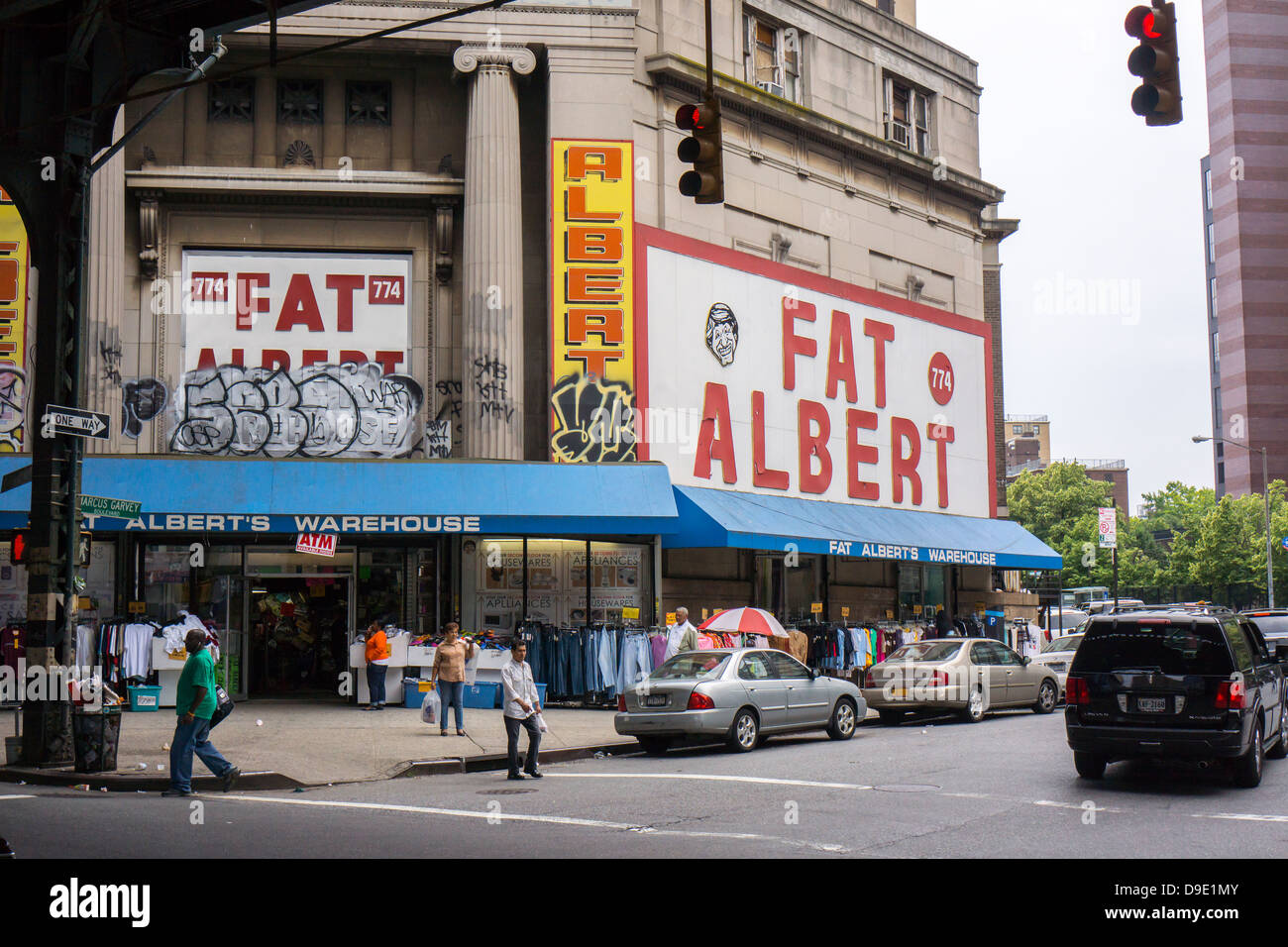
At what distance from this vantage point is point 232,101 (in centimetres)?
2492

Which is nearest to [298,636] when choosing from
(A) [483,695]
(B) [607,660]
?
(A) [483,695]

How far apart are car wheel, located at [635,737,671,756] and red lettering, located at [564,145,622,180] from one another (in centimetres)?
1175

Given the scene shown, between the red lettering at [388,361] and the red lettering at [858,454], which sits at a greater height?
the red lettering at [388,361]

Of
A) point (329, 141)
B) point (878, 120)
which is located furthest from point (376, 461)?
point (878, 120)

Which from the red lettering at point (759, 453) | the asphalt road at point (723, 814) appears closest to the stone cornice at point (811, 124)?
the red lettering at point (759, 453)

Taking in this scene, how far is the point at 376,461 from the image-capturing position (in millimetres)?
23266

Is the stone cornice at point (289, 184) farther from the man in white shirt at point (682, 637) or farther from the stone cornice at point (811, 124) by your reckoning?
the man in white shirt at point (682, 637)

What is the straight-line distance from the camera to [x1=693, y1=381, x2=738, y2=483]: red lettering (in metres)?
26.4

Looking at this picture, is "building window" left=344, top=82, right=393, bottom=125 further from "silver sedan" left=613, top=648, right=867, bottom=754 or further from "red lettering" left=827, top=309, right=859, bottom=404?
"silver sedan" left=613, top=648, right=867, bottom=754

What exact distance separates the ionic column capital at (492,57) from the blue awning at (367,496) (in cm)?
771

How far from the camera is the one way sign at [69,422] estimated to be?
14.6 meters

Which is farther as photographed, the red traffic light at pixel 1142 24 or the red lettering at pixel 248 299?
the red lettering at pixel 248 299

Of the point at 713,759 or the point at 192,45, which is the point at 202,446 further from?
the point at 713,759

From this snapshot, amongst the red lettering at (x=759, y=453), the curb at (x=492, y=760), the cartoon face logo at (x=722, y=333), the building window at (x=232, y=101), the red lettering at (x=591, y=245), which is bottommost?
the curb at (x=492, y=760)
